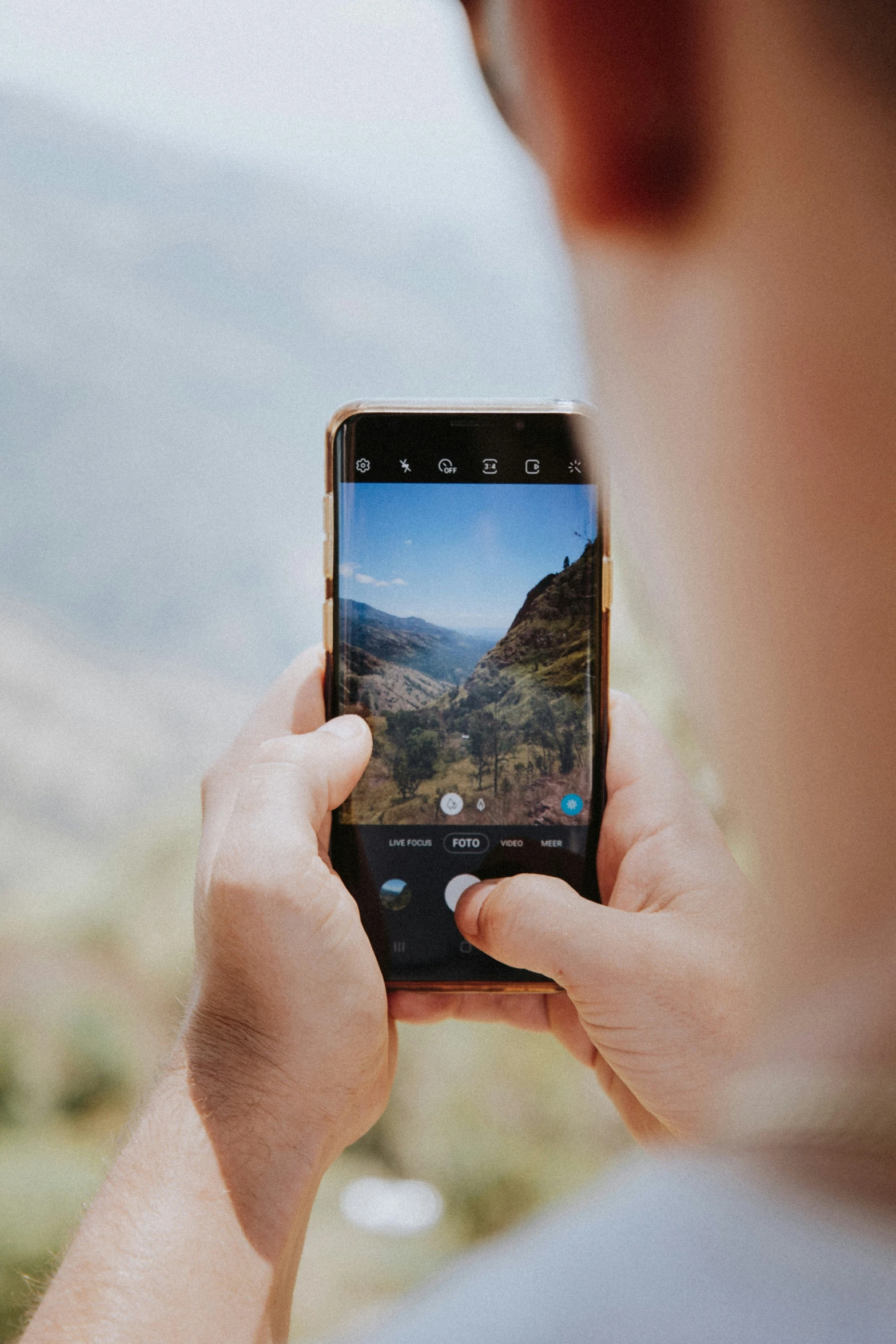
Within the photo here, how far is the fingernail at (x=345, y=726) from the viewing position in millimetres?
692

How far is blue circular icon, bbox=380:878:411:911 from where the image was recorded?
2.33 feet

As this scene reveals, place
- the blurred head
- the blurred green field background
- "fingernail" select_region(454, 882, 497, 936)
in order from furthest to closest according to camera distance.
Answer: the blurred green field background < "fingernail" select_region(454, 882, 497, 936) < the blurred head

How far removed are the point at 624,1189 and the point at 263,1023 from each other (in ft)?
1.23

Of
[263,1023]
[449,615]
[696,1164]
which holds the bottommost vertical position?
[263,1023]

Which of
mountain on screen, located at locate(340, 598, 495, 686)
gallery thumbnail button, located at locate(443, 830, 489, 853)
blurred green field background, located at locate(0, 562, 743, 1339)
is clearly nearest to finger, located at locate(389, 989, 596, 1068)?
gallery thumbnail button, located at locate(443, 830, 489, 853)

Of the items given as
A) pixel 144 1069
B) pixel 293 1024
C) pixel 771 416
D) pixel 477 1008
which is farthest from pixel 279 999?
pixel 144 1069

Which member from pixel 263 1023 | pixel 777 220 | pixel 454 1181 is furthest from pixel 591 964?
pixel 454 1181

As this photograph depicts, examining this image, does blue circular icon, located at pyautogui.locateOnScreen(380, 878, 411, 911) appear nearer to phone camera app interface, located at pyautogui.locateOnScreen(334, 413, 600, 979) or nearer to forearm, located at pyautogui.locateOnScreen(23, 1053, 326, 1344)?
phone camera app interface, located at pyautogui.locateOnScreen(334, 413, 600, 979)

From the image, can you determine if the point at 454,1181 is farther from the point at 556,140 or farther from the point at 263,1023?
the point at 556,140

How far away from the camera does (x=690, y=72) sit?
24cm

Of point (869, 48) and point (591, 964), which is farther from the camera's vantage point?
point (591, 964)

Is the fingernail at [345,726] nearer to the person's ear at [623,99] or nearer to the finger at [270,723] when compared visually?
the finger at [270,723]

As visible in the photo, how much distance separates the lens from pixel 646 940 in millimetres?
602

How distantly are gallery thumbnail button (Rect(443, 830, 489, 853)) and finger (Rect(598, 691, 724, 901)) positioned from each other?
0.30 feet
